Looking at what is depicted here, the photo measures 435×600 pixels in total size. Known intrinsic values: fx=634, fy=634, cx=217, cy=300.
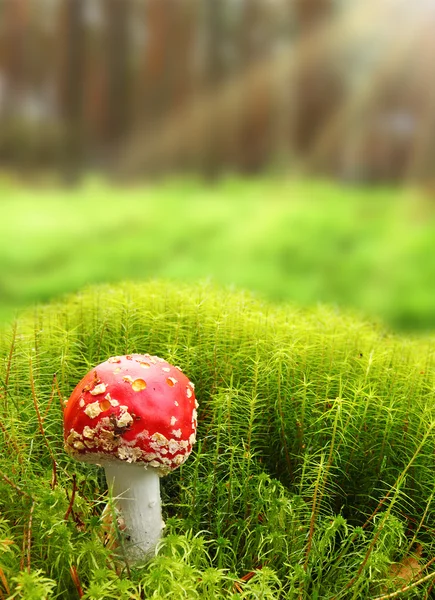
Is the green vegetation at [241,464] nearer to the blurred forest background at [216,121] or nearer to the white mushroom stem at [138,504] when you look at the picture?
the white mushroom stem at [138,504]

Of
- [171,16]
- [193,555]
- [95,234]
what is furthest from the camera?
[171,16]

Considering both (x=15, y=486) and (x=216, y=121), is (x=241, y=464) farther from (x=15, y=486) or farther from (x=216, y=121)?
(x=216, y=121)

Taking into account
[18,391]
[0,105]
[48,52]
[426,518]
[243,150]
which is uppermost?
[48,52]

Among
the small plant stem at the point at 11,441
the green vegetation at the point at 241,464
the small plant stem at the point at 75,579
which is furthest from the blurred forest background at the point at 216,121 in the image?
the small plant stem at the point at 75,579

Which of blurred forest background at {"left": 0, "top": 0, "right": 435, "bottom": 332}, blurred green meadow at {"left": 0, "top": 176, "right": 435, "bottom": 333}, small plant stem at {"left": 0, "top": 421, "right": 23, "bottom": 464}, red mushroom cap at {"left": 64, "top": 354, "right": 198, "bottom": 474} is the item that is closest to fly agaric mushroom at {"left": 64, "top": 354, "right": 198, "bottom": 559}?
red mushroom cap at {"left": 64, "top": 354, "right": 198, "bottom": 474}

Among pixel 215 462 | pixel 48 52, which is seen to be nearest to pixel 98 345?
pixel 215 462

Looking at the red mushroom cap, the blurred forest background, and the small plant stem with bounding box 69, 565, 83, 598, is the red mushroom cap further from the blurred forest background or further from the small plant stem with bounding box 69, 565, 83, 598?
the blurred forest background

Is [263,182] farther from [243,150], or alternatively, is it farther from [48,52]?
[48,52]

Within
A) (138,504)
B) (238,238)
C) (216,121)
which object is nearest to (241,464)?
(138,504)
